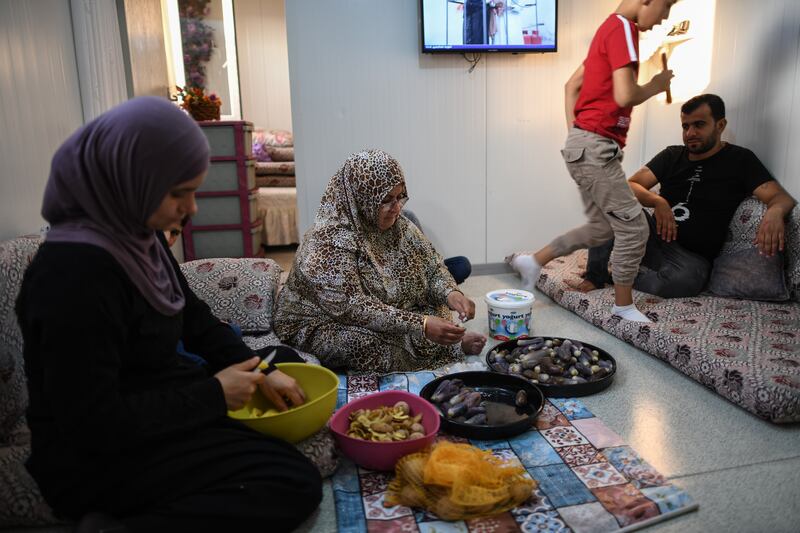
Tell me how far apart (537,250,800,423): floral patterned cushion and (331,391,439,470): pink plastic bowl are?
1.00m

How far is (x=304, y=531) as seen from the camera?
1287mm

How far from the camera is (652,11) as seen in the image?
2254 millimetres

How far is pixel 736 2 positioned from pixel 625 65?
3.33 ft

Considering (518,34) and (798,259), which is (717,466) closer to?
(798,259)

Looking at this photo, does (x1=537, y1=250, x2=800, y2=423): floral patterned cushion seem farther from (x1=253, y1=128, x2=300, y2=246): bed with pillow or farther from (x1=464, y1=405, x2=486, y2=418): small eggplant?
(x1=253, y1=128, x2=300, y2=246): bed with pillow

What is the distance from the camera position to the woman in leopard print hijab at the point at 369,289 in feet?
6.30

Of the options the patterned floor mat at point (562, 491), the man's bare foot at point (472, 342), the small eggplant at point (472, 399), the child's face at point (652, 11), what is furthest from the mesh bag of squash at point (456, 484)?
the child's face at point (652, 11)

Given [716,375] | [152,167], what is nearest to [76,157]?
[152,167]

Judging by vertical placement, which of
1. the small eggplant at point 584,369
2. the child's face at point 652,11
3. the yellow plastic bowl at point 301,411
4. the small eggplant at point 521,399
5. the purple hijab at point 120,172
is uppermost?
the child's face at point 652,11

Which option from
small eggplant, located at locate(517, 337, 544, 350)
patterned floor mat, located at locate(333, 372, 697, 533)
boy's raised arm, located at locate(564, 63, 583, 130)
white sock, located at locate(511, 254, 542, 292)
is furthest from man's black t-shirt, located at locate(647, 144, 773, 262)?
patterned floor mat, located at locate(333, 372, 697, 533)

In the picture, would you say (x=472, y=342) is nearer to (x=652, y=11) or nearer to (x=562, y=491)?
(x=562, y=491)

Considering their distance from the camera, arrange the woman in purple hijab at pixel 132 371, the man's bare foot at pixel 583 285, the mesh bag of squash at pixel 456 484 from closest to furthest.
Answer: the woman in purple hijab at pixel 132 371 → the mesh bag of squash at pixel 456 484 → the man's bare foot at pixel 583 285

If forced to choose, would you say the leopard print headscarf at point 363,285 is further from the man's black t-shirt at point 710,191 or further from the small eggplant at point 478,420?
the man's black t-shirt at point 710,191

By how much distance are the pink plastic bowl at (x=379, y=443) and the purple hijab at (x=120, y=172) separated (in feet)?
2.18
